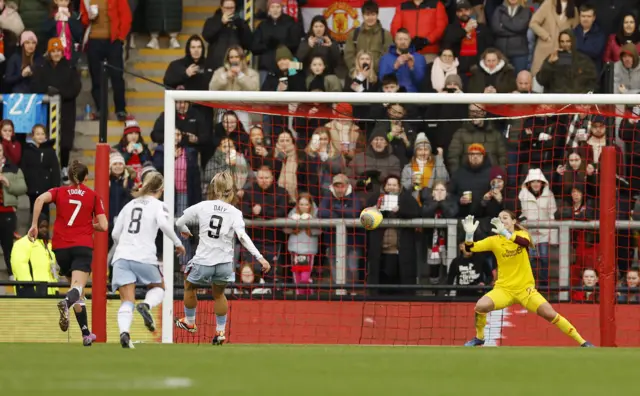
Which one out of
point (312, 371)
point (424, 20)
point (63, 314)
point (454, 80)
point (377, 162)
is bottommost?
point (312, 371)

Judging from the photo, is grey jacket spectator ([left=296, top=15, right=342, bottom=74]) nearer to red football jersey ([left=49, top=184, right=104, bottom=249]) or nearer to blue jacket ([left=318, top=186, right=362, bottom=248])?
blue jacket ([left=318, top=186, right=362, bottom=248])

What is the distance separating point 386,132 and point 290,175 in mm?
1285

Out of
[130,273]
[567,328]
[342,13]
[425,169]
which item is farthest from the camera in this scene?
[342,13]

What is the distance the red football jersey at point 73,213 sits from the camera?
1391cm

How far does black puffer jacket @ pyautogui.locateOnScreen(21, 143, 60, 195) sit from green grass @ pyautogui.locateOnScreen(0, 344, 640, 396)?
588cm

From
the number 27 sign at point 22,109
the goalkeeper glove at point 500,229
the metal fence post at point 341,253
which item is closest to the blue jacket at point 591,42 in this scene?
the metal fence post at point 341,253

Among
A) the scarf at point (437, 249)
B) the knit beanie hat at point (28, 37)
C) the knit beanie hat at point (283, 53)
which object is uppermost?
the knit beanie hat at point (28, 37)

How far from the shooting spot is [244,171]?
17.6 metres

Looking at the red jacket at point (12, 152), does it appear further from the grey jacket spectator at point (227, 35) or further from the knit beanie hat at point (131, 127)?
the grey jacket spectator at point (227, 35)

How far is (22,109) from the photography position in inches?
771

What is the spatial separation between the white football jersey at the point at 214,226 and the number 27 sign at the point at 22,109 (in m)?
5.84

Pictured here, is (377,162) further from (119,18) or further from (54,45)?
(54,45)

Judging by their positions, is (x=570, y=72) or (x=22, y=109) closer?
(x=570, y=72)

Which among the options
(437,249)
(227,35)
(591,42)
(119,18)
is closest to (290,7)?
(227,35)
